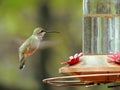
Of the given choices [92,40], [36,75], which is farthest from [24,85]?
[92,40]

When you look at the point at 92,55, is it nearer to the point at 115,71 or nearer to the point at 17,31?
the point at 115,71

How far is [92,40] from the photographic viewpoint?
16.1 feet

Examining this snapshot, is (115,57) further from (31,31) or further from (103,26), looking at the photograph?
(31,31)

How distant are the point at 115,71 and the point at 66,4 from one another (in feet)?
22.8

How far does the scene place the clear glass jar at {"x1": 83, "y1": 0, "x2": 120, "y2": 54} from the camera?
4.80m

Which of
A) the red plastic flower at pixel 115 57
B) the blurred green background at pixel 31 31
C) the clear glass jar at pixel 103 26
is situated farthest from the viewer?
the blurred green background at pixel 31 31

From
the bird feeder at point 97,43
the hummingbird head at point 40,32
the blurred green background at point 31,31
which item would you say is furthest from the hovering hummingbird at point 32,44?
the blurred green background at point 31,31

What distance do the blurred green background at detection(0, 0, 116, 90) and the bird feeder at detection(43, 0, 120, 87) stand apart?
18.6 ft

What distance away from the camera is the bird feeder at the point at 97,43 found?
4.48 metres

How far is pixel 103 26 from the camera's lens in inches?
191

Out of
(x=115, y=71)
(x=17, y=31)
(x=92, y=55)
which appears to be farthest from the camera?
(x=17, y=31)

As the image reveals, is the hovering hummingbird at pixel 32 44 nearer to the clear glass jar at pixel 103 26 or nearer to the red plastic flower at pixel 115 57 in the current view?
the clear glass jar at pixel 103 26

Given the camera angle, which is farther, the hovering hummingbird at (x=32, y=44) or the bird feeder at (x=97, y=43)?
the hovering hummingbird at (x=32, y=44)

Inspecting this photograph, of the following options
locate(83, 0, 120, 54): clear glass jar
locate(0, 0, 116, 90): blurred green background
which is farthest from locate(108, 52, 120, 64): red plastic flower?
locate(0, 0, 116, 90): blurred green background
